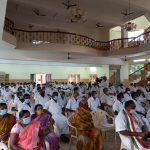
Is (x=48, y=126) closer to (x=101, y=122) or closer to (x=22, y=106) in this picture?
(x=101, y=122)

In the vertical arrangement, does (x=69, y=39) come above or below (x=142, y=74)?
above

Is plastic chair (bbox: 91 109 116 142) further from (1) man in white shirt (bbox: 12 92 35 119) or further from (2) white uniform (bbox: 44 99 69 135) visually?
(1) man in white shirt (bbox: 12 92 35 119)

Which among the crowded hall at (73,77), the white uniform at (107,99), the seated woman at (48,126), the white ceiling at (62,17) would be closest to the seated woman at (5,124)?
the crowded hall at (73,77)

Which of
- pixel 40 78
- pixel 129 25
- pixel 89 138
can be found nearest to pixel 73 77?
pixel 40 78

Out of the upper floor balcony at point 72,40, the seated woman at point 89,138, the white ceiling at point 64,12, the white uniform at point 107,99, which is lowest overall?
the seated woman at point 89,138

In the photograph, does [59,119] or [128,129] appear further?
[59,119]

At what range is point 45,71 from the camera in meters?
22.0

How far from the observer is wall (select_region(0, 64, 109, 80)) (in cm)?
2098

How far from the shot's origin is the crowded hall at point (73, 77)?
136 inches

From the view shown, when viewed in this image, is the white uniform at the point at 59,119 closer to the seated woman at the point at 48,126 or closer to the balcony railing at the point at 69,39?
the seated woman at the point at 48,126

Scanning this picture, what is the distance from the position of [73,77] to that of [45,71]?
8.16ft

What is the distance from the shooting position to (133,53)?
1540 cm

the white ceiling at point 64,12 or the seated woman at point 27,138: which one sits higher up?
the white ceiling at point 64,12

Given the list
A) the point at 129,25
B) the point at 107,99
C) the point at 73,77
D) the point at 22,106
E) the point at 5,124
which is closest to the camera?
the point at 5,124
